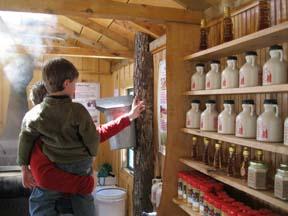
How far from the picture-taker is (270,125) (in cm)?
138

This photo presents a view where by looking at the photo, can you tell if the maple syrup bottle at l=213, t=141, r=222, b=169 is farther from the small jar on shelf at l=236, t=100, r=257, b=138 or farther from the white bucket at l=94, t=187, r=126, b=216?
the white bucket at l=94, t=187, r=126, b=216

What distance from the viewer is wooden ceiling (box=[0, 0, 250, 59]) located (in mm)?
1948

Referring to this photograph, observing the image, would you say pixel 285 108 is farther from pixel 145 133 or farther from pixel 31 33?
pixel 31 33

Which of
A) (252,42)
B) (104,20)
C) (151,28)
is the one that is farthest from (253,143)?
(104,20)

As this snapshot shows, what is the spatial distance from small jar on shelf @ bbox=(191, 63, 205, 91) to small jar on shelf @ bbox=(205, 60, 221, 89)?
0.40ft

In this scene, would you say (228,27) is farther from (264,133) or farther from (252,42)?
(264,133)

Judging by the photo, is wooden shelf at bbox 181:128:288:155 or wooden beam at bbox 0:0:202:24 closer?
wooden shelf at bbox 181:128:288:155

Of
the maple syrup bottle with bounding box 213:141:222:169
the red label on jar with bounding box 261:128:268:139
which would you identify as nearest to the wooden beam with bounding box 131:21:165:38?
the maple syrup bottle with bounding box 213:141:222:169

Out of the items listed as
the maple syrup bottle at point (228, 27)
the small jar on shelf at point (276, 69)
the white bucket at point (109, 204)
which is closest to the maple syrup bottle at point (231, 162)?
the small jar on shelf at point (276, 69)

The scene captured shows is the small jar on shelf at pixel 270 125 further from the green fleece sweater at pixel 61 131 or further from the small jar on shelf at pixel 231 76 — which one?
the green fleece sweater at pixel 61 131

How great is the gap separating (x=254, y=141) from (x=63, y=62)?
35.4 inches

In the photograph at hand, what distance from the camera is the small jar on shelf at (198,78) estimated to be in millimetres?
1988

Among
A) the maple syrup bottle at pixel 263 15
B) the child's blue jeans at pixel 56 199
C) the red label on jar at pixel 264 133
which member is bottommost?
the child's blue jeans at pixel 56 199

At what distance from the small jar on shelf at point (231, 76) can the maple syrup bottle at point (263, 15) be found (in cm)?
23
